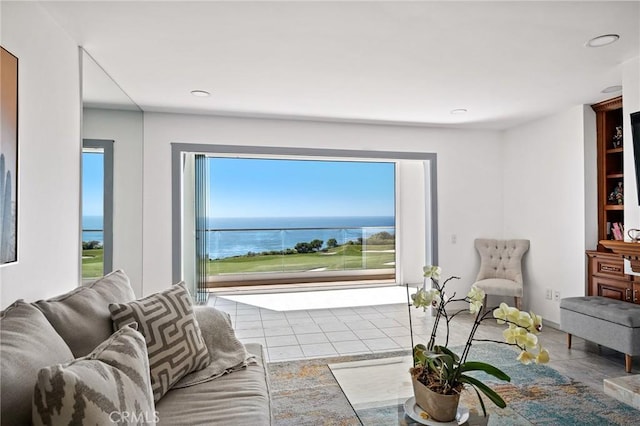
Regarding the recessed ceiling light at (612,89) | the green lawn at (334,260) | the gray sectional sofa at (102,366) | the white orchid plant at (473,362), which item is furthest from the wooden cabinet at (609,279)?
the green lawn at (334,260)

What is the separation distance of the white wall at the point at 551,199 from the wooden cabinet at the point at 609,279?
0.37ft

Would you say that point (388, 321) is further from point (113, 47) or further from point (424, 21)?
point (113, 47)

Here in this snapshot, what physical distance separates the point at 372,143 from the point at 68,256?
3.58 metres

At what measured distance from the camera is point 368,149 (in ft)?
15.9

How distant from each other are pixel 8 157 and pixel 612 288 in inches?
189

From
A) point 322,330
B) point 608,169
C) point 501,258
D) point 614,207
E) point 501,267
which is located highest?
point 608,169

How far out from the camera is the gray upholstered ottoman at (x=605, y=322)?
9.69 feet

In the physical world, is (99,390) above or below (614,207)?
below

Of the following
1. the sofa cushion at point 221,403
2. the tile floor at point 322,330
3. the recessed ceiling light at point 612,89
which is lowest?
the tile floor at point 322,330

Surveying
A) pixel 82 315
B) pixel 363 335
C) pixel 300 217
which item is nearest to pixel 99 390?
pixel 82 315

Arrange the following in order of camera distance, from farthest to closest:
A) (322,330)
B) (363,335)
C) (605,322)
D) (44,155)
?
1. (322,330)
2. (363,335)
3. (605,322)
4. (44,155)

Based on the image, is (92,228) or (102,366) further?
(92,228)

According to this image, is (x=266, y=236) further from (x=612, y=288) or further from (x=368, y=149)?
(x=612, y=288)

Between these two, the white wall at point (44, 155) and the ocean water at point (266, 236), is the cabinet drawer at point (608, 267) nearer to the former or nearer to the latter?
the ocean water at point (266, 236)
